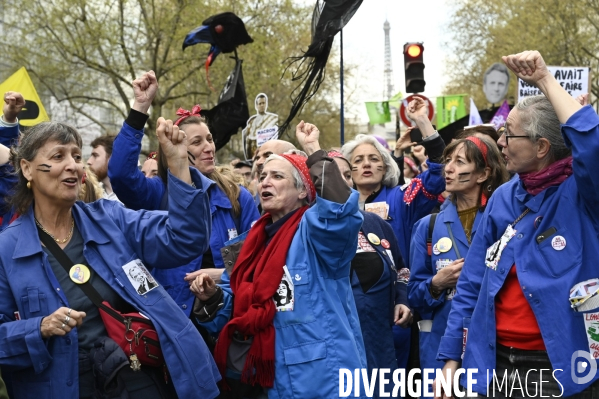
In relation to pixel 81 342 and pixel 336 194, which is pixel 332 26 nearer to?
pixel 336 194

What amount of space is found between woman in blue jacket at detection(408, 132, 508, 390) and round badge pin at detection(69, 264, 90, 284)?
2.39m

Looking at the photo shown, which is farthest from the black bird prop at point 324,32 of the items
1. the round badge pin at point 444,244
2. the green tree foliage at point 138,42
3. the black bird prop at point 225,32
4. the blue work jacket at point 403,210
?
the green tree foliage at point 138,42

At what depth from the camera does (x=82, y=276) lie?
3.89 meters

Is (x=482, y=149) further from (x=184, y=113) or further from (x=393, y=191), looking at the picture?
(x=184, y=113)

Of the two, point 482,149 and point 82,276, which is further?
point 482,149

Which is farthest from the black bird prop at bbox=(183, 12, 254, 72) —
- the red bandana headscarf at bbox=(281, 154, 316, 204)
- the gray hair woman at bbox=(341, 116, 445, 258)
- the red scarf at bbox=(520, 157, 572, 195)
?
the red scarf at bbox=(520, 157, 572, 195)

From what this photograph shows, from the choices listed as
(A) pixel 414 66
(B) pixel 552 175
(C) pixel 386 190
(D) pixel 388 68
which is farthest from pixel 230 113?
(D) pixel 388 68

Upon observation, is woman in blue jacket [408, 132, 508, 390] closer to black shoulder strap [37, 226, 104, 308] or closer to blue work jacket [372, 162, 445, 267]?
blue work jacket [372, 162, 445, 267]

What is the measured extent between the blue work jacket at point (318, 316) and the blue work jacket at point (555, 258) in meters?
0.65

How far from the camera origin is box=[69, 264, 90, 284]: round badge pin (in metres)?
3.87

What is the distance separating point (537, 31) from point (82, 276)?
29803 mm

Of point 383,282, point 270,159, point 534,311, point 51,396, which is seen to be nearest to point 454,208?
point 383,282

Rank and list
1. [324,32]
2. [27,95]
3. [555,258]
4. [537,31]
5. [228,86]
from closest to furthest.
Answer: [555,258], [324,32], [27,95], [228,86], [537,31]

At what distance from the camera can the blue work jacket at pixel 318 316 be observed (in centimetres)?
399
